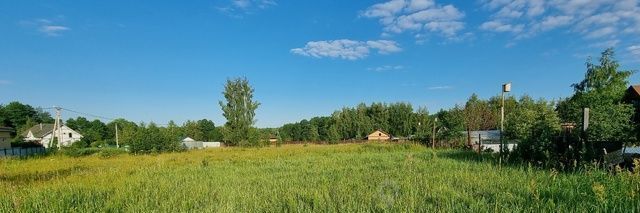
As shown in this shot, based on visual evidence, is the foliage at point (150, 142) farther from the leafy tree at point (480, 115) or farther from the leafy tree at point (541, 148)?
the leafy tree at point (480, 115)

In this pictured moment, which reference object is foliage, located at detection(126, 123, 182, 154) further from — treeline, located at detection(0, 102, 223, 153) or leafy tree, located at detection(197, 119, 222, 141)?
leafy tree, located at detection(197, 119, 222, 141)

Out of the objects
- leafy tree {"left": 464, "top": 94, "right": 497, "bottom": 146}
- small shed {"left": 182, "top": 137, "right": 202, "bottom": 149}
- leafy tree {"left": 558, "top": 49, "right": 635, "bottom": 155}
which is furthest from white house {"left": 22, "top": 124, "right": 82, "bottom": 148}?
leafy tree {"left": 558, "top": 49, "right": 635, "bottom": 155}

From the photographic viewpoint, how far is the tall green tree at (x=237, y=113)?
39688 millimetres

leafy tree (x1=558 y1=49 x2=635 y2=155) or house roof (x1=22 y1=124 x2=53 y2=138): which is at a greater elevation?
leafy tree (x1=558 y1=49 x2=635 y2=155)

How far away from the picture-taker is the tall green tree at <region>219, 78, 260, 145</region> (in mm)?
39688

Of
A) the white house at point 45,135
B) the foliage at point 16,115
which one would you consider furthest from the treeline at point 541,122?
the foliage at point 16,115

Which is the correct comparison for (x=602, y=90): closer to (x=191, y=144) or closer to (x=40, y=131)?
(x=191, y=144)

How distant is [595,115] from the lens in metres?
27.0

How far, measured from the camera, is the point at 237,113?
132 ft

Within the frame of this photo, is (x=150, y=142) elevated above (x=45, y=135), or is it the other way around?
(x=150, y=142)

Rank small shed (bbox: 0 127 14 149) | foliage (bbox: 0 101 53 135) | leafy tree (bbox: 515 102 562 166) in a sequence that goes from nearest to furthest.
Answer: leafy tree (bbox: 515 102 562 166)
small shed (bbox: 0 127 14 149)
foliage (bbox: 0 101 53 135)

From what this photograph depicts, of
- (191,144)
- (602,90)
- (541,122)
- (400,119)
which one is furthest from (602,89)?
(191,144)

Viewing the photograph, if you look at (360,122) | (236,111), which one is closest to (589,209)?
(236,111)

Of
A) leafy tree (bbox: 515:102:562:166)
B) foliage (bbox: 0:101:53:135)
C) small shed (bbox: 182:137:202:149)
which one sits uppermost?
foliage (bbox: 0:101:53:135)
